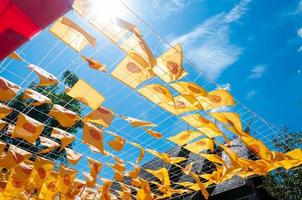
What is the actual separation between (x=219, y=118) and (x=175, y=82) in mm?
1089

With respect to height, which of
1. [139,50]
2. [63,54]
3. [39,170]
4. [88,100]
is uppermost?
[139,50]

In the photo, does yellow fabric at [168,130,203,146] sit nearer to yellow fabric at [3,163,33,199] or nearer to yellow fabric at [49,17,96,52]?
yellow fabric at [49,17,96,52]

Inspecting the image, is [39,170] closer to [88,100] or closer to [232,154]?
[88,100]

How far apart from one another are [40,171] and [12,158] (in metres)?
0.79

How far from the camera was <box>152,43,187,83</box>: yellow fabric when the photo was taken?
15.3ft

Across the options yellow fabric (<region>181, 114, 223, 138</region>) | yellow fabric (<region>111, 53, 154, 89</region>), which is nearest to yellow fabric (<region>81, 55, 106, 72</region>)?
yellow fabric (<region>111, 53, 154, 89</region>)

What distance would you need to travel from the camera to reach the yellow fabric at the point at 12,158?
658 cm

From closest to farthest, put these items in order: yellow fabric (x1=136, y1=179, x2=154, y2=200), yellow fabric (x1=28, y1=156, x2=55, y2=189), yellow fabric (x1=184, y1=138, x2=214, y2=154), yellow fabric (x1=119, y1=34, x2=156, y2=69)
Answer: yellow fabric (x1=119, y1=34, x2=156, y2=69) → yellow fabric (x1=184, y1=138, x2=214, y2=154) → yellow fabric (x1=28, y1=156, x2=55, y2=189) → yellow fabric (x1=136, y1=179, x2=154, y2=200)

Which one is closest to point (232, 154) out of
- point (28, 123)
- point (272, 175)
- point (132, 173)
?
point (132, 173)

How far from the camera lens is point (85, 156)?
7508mm

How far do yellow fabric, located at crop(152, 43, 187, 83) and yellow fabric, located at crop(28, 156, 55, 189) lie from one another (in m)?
3.85

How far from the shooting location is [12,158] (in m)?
6.67

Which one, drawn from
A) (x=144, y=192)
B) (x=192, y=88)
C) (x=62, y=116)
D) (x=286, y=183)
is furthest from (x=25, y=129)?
(x=286, y=183)

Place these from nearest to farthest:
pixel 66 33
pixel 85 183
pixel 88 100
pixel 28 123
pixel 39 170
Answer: pixel 66 33 → pixel 88 100 → pixel 28 123 → pixel 39 170 → pixel 85 183
